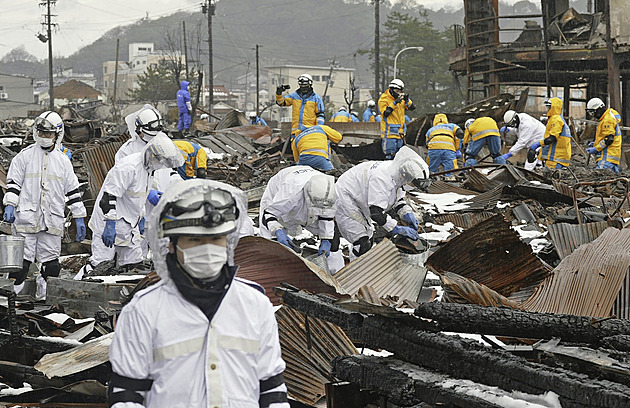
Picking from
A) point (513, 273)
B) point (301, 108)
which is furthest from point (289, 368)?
point (301, 108)

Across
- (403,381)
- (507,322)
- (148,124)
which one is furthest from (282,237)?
(403,381)

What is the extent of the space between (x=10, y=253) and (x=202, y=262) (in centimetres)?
542

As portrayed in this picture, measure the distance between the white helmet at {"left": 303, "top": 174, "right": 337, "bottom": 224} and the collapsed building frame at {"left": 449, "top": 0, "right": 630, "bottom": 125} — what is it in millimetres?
14960

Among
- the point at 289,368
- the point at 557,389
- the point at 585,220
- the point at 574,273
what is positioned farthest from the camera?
the point at 585,220

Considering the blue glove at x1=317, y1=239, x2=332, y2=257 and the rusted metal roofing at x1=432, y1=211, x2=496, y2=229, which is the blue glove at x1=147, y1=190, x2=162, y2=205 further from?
the rusted metal roofing at x1=432, y1=211, x2=496, y2=229

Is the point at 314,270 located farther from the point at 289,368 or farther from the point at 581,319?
the point at 581,319

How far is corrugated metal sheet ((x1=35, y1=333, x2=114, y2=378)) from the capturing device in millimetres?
4742

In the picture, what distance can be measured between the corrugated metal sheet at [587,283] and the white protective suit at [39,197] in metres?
4.71

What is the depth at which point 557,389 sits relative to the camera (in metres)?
A: 3.50

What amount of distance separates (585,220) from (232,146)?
1352 cm

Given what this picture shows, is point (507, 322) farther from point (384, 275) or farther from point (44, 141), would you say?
point (44, 141)

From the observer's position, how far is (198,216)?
2.86 metres

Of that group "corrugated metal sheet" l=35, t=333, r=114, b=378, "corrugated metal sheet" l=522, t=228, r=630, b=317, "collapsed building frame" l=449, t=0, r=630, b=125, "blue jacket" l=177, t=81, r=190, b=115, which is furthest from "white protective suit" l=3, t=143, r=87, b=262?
"collapsed building frame" l=449, t=0, r=630, b=125

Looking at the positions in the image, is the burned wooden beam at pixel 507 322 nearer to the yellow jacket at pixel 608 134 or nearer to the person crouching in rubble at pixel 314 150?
the person crouching in rubble at pixel 314 150
